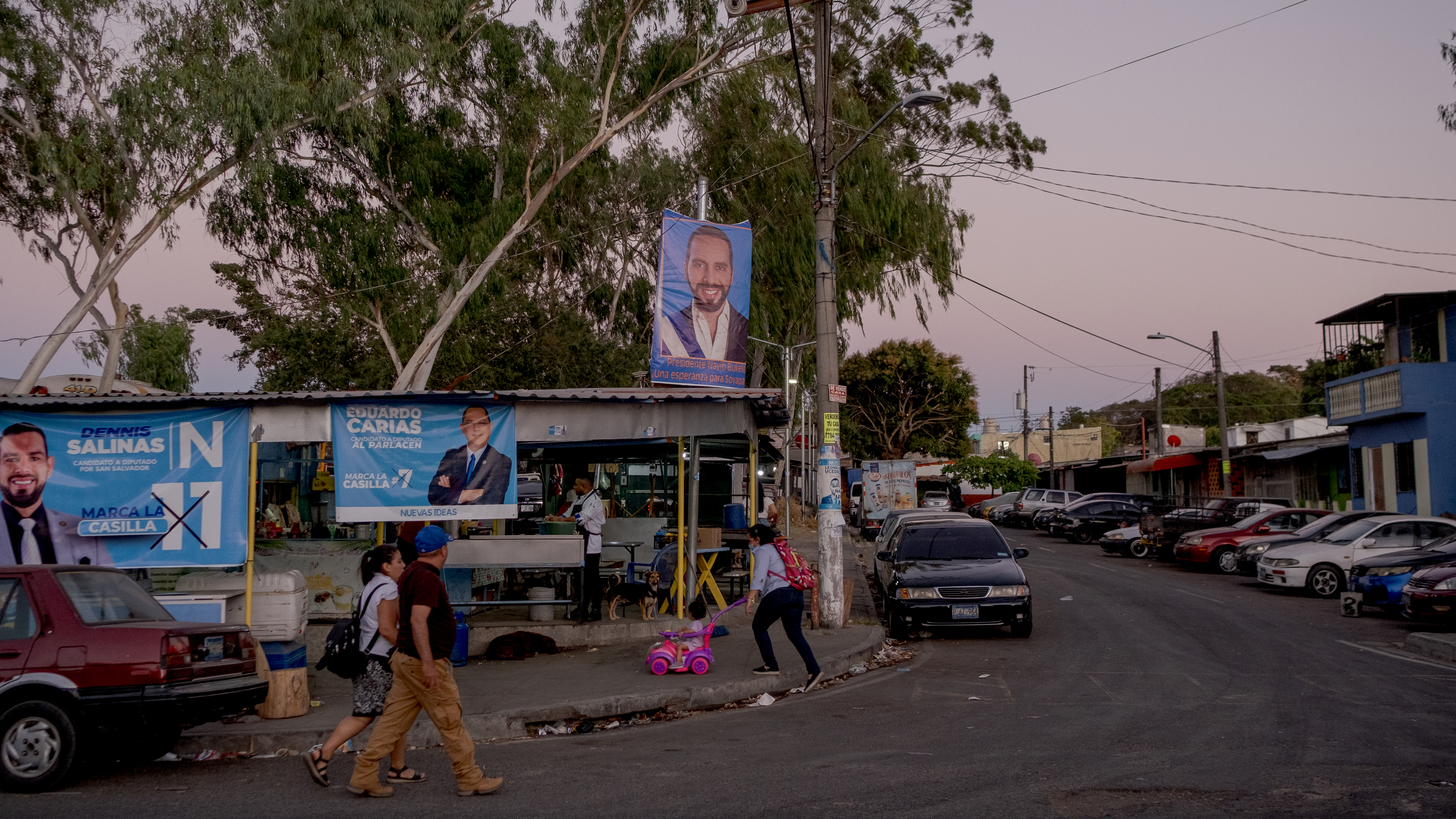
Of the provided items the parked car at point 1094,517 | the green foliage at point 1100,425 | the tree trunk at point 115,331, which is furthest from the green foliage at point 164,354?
the green foliage at point 1100,425

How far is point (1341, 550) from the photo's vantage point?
65.3 feet

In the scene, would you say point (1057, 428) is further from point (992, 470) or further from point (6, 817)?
point (6, 817)

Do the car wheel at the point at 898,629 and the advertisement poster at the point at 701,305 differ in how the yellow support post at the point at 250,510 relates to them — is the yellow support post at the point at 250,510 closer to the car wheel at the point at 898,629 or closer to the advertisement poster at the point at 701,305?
the advertisement poster at the point at 701,305

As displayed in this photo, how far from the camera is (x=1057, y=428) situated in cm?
10700

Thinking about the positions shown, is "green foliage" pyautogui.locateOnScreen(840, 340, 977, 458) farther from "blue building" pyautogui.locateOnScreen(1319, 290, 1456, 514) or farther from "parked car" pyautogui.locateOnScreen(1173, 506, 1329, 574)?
"parked car" pyautogui.locateOnScreen(1173, 506, 1329, 574)

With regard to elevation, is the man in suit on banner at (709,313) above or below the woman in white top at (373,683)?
above

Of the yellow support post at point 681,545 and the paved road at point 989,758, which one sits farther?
the yellow support post at point 681,545

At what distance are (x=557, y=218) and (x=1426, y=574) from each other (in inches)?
1033

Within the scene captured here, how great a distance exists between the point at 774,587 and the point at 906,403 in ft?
191

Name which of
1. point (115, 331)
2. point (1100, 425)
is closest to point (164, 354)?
point (115, 331)

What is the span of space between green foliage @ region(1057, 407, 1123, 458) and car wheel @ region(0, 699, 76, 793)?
88452 mm

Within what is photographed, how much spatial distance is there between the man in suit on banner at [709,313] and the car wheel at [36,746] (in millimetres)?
9600

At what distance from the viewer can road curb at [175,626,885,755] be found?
326 inches

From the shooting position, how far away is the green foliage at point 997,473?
201 feet
